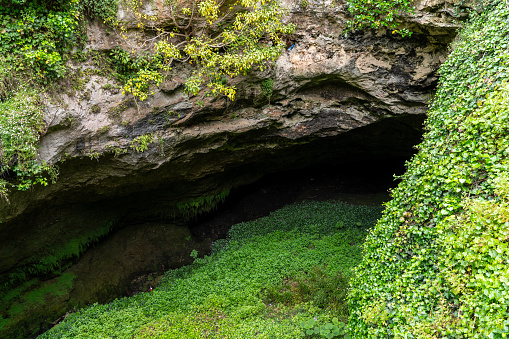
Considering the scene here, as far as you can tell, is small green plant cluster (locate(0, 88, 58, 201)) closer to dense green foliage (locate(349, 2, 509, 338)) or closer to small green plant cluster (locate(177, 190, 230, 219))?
small green plant cluster (locate(177, 190, 230, 219))

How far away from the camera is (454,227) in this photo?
3232 mm

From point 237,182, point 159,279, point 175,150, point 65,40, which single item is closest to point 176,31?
point 65,40

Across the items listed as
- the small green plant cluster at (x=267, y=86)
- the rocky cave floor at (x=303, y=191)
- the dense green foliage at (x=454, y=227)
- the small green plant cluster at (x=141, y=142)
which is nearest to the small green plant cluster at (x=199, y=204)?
the rocky cave floor at (x=303, y=191)

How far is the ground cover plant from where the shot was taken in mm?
5898

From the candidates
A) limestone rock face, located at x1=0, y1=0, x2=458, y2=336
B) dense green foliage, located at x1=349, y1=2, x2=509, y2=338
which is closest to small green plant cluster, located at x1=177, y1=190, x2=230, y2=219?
limestone rock face, located at x1=0, y1=0, x2=458, y2=336

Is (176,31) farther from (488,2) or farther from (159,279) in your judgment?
(159,279)

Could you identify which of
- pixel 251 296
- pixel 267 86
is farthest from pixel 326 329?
pixel 267 86

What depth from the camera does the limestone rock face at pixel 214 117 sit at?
6891 millimetres

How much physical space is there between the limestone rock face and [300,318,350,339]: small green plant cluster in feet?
17.0

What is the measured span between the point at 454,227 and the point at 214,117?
6268 millimetres

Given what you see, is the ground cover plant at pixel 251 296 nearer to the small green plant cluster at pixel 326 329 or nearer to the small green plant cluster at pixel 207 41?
the small green plant cluster at pixel 326 329

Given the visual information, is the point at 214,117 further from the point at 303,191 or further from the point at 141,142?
the point at 303,191

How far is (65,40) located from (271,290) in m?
7.28

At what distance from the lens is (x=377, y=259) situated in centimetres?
445
